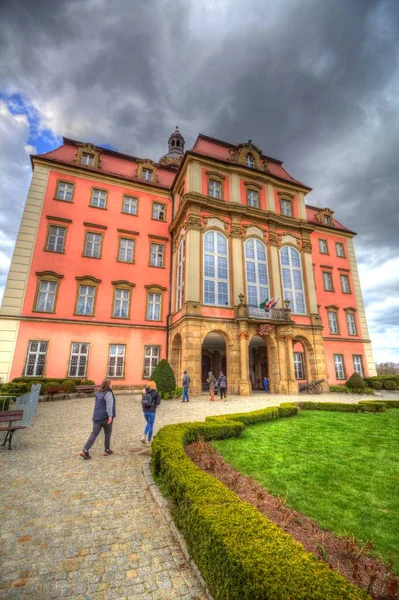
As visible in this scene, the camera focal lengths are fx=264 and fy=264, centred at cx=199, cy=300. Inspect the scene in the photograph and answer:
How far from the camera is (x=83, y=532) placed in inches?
146

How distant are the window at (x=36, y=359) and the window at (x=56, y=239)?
7.35m

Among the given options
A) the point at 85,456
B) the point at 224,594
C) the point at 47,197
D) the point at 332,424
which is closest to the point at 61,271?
the point at 47,197

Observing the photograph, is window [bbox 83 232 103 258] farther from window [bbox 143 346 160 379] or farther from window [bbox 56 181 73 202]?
window [bbox 143 346 160 379]

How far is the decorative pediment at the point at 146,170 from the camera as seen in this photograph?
25891 mm

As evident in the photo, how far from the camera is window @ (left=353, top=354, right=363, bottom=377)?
27875mm

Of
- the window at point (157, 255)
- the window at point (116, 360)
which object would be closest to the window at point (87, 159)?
the window at point (157, 255)

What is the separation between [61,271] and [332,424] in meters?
20.2

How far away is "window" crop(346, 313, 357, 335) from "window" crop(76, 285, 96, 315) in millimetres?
26606

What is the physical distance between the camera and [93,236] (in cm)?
2236

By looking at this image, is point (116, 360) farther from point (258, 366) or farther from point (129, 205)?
point (258, 366)

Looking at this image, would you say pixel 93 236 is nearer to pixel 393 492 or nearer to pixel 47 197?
pixel 47 197

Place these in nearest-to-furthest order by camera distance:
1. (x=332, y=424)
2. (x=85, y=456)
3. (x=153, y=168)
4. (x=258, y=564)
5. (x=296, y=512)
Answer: (x=258, y=564) < (x=296, y=512) < (x=85, y=456) < (x=332, y=424) < (x=153, y=168)

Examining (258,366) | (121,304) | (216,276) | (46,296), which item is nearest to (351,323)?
(258,366)

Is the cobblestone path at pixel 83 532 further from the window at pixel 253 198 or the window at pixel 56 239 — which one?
the window at pixel 253 198
